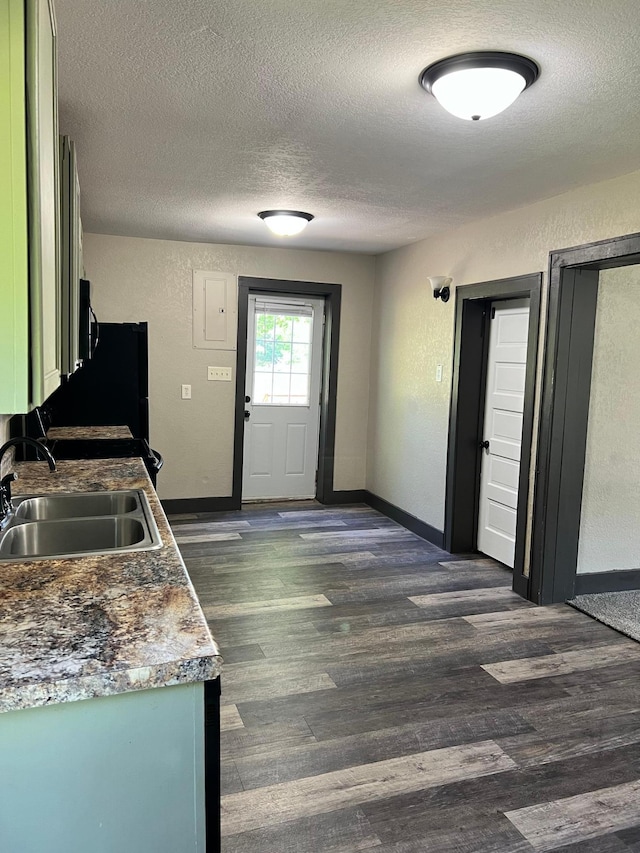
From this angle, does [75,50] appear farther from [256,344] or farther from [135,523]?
[256,344]

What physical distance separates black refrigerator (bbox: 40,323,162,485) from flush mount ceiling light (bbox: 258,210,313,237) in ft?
3.68

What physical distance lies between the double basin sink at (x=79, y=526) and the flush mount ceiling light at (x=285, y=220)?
241cm

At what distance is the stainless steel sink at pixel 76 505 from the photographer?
90.0 inches

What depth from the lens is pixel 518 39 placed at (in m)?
1.86

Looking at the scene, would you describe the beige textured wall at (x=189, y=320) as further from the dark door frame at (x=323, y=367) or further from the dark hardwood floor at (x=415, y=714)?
the dark hardwood floor at (x=415, y=714)

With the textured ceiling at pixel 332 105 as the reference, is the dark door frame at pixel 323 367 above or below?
below

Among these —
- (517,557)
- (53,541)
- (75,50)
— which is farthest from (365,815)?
(75,50)

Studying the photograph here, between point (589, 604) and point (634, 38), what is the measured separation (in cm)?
299

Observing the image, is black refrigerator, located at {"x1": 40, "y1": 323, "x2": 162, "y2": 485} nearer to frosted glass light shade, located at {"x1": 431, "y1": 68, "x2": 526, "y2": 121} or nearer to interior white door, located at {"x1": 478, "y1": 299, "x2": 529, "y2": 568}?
interior white door, located at {"x1": 478, "y1": 299, "x2": 529, "y2": 568}

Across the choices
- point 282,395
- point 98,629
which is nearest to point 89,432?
point 282,395

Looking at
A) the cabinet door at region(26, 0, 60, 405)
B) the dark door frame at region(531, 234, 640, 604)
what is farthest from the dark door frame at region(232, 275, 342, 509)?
the cabinet door at region(26, 0, 60, 405)

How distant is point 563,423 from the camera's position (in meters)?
3.66

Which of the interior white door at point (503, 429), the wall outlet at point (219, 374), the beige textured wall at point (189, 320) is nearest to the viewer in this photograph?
the interior white door at point (503, 429)

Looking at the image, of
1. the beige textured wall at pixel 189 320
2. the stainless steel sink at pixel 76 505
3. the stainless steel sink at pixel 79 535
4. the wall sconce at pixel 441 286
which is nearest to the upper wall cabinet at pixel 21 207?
the stainless steel sink at pixel 79 535
